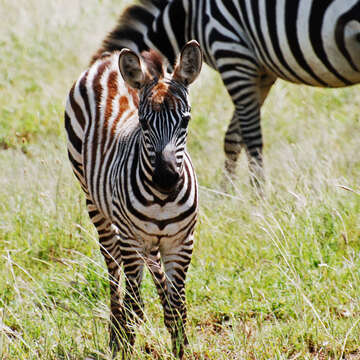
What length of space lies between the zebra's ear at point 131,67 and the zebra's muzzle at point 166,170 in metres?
0.66

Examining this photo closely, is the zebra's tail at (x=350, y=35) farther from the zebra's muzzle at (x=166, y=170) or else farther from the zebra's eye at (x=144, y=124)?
the zebra's muzzle at (x=166, y=170)

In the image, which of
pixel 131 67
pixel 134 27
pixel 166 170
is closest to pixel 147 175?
pixel 166 170

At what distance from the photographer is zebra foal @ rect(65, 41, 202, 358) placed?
4043 mm

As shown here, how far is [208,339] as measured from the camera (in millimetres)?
4930

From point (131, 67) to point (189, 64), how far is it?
15.3 inches

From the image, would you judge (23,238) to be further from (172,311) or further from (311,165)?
(311,165)

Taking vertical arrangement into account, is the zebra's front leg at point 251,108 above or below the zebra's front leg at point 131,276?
above

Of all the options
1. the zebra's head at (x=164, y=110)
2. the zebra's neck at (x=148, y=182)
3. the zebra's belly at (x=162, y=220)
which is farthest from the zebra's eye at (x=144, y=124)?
the zebra's belly at (x=162, y=220)

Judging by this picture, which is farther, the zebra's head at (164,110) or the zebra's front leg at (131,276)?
the zebra's front leg at (131,276)

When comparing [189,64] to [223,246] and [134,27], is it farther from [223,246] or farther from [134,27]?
[134,27]

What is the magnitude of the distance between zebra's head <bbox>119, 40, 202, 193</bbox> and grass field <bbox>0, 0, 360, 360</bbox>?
0.76m

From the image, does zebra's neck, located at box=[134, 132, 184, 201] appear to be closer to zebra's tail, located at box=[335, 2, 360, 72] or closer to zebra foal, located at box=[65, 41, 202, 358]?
zebra foal, located at box=[65, 41, 202, 358]

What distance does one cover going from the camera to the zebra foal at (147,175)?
13.3ft

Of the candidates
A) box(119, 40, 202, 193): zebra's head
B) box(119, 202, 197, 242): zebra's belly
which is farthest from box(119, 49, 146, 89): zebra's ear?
box(119, 202, 197, 242): zebra's belly
